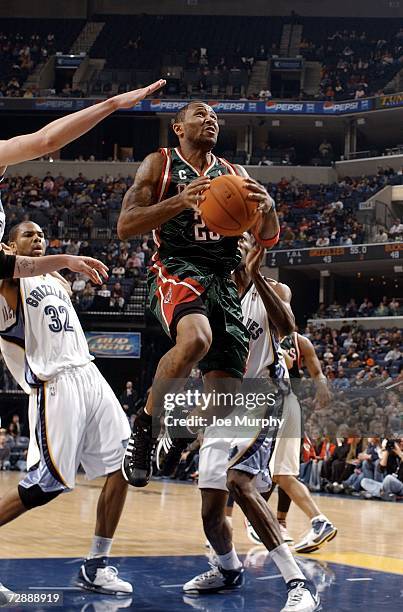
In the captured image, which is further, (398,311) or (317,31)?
(317,31)

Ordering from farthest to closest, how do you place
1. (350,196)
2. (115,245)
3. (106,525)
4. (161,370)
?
(350,196) < (115,245) < (106,525) < (161,370)

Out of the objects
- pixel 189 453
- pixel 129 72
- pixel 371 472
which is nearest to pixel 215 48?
pixel 129 72

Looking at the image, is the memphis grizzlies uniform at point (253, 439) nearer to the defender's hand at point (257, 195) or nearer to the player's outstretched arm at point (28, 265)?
the defender's hand at point (257, 195)

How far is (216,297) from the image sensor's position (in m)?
4.62

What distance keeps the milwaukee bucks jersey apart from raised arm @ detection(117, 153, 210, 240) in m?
0.05

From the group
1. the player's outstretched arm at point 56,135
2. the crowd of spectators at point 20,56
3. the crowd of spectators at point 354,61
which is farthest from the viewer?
the crowd of spectators at point 20,56

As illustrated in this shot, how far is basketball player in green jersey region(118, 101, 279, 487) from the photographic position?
430 cm

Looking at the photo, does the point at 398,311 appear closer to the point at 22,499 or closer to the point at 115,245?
the point at 115,245

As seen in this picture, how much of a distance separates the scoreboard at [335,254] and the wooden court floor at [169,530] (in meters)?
12.3

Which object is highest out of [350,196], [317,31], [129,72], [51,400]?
[317,31]

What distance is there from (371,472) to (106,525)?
8830mm

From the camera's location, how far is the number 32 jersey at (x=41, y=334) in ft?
16.3

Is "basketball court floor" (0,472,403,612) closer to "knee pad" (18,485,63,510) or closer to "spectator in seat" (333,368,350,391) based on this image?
"knee pad" (18,485,63,510)

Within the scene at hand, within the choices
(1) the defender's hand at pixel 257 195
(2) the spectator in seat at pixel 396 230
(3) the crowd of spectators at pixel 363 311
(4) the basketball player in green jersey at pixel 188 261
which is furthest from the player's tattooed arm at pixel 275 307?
(2) the spectator in seat at pixel 396 230
